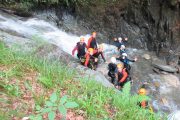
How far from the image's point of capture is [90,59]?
10711mm

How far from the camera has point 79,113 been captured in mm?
4098

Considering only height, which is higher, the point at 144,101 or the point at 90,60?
the point at 144,101

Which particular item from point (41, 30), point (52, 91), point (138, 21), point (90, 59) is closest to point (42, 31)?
point (41, 30)

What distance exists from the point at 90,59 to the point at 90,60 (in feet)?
0.19

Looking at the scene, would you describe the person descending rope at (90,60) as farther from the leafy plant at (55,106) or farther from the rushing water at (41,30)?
the leafy plant at (55,106)

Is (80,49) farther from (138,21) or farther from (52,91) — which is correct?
(52,91)

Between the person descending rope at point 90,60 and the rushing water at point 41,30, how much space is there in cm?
170

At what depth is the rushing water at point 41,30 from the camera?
12484mm

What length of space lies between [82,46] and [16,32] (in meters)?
2.53

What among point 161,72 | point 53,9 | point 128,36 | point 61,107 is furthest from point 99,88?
point 53,9

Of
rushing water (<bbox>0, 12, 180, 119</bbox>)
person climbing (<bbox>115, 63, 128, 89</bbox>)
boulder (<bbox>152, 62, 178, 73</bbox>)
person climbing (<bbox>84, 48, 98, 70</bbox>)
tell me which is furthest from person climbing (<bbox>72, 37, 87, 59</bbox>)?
boulder (<bbox>152, 62, 178, 73</bbox>)

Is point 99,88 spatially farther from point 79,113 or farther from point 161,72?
point 161,72

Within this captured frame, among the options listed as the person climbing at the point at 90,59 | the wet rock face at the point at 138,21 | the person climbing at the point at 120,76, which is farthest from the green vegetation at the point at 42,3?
the person climbing at the point at 120,76

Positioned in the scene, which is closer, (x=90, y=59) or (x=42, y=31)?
(x=90, y=59)
